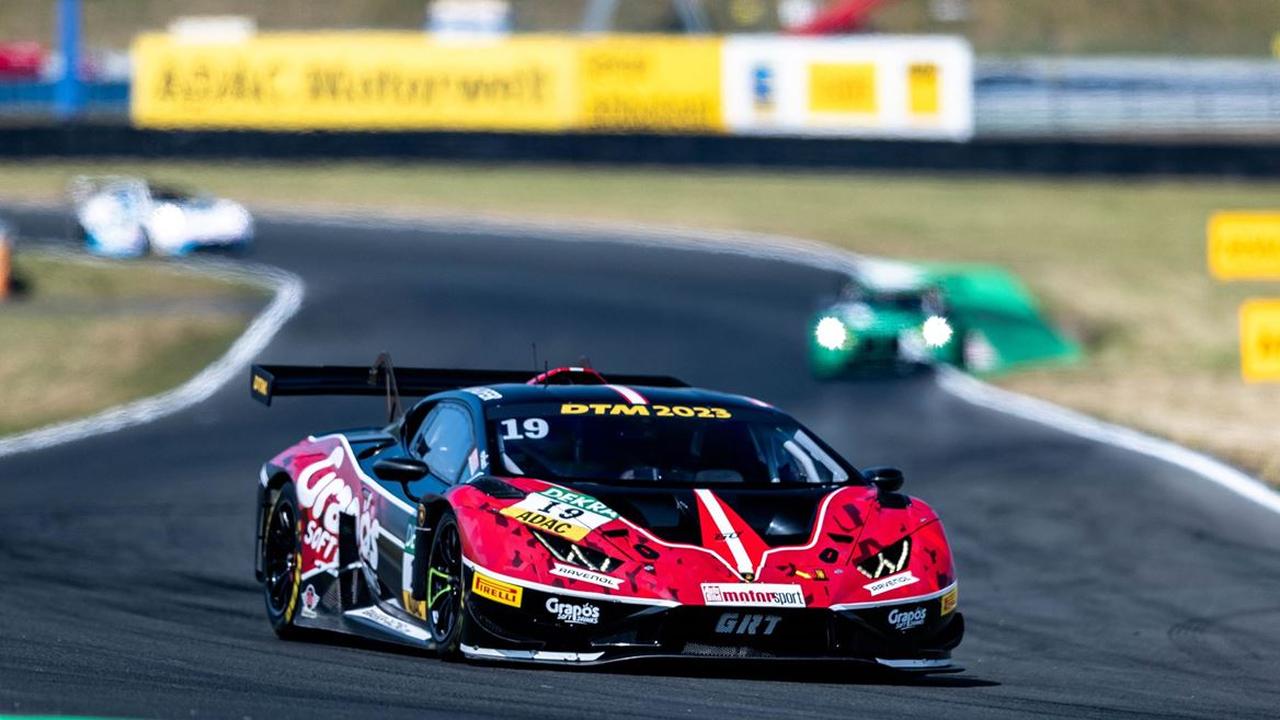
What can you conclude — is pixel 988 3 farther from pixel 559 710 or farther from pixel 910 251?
pixel 559 710

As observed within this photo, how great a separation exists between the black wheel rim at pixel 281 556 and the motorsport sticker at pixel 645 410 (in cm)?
168

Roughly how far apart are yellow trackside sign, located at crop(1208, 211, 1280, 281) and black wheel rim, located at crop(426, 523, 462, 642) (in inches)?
429

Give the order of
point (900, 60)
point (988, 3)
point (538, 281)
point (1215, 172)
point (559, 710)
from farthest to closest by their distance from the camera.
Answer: point (988, 3)
point (900, 60)
point (1215, 172)
point (538, 281)
point (559, 710)

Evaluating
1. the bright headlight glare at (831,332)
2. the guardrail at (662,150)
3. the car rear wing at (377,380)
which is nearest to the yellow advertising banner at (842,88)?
the guardrail at (662,150)

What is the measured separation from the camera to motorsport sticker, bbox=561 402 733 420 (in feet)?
28.8

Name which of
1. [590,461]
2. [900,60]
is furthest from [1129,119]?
[590,461]

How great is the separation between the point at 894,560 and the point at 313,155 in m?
31.5

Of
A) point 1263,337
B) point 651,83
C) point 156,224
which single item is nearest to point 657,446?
point 1263,337

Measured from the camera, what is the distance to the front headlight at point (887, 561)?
7.94m

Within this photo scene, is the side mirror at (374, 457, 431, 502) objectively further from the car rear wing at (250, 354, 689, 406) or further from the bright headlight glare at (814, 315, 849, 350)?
the bright headlight glare at (814, 315, 849, 350)

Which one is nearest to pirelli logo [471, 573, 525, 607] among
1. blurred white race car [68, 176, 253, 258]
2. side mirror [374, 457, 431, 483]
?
side mirror [374, 457, 431, 483]

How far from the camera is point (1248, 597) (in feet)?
37.0

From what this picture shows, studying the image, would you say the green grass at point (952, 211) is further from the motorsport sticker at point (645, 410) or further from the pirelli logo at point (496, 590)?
the pirelli logo at point (496, 590)

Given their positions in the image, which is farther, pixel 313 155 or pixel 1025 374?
pixel 313 155
